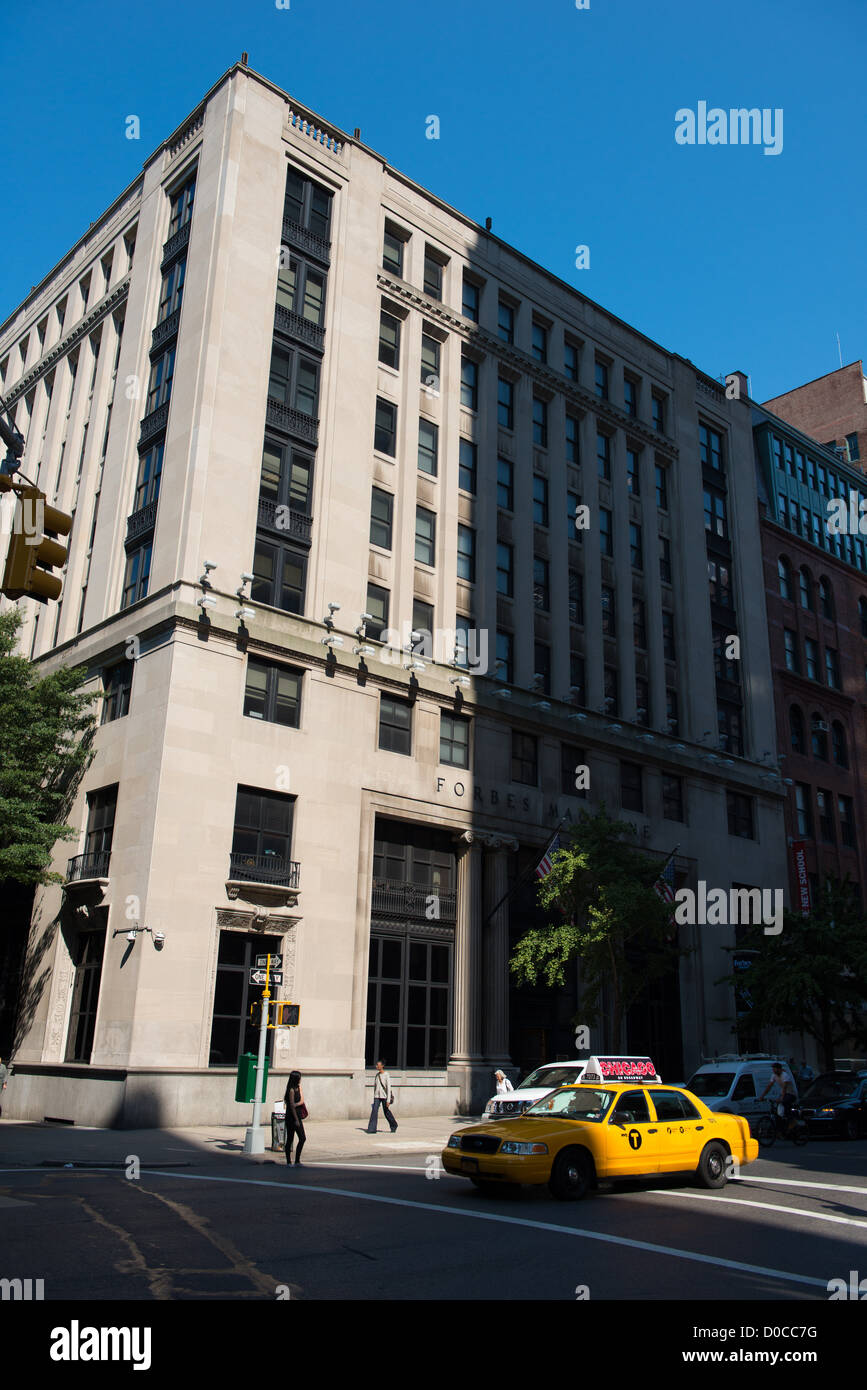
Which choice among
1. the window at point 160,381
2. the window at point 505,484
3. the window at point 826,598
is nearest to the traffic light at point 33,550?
the window at point 160,381

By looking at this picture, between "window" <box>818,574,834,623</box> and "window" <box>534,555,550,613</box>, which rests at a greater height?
"window" <box>818,574,834,623</box>

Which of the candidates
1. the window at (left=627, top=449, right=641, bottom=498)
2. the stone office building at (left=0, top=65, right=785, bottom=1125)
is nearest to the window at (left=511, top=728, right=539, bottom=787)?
the stone office building at (left=0, top=65, right=785, bottom=1125)

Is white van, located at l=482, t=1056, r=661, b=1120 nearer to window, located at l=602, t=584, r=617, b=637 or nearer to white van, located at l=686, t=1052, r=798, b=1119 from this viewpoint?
white van, located at l=686, t=1052, r=798, b=1119

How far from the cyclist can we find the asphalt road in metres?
8.87

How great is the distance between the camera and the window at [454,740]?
3631 cm

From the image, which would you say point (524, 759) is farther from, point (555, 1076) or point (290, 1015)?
point (290, 1015)

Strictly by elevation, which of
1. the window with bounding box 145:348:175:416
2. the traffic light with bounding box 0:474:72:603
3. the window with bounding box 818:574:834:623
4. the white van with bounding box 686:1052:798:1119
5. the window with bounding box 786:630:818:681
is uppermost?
the window with bounding box 818:574:834:623

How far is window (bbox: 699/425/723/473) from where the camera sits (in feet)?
175

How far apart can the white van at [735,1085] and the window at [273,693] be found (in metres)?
15.9

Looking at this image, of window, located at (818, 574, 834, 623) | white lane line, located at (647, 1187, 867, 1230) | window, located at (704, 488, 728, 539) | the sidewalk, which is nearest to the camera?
white lane line, located at (647, 1187, 867, 1230)

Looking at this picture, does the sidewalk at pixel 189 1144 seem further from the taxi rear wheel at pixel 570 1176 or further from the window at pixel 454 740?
the window at pixel 454 740

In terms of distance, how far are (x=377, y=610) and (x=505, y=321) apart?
1727cm

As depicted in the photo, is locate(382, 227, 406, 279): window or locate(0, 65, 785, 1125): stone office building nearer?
locate(0, 65, 785, 1125): stone office building
